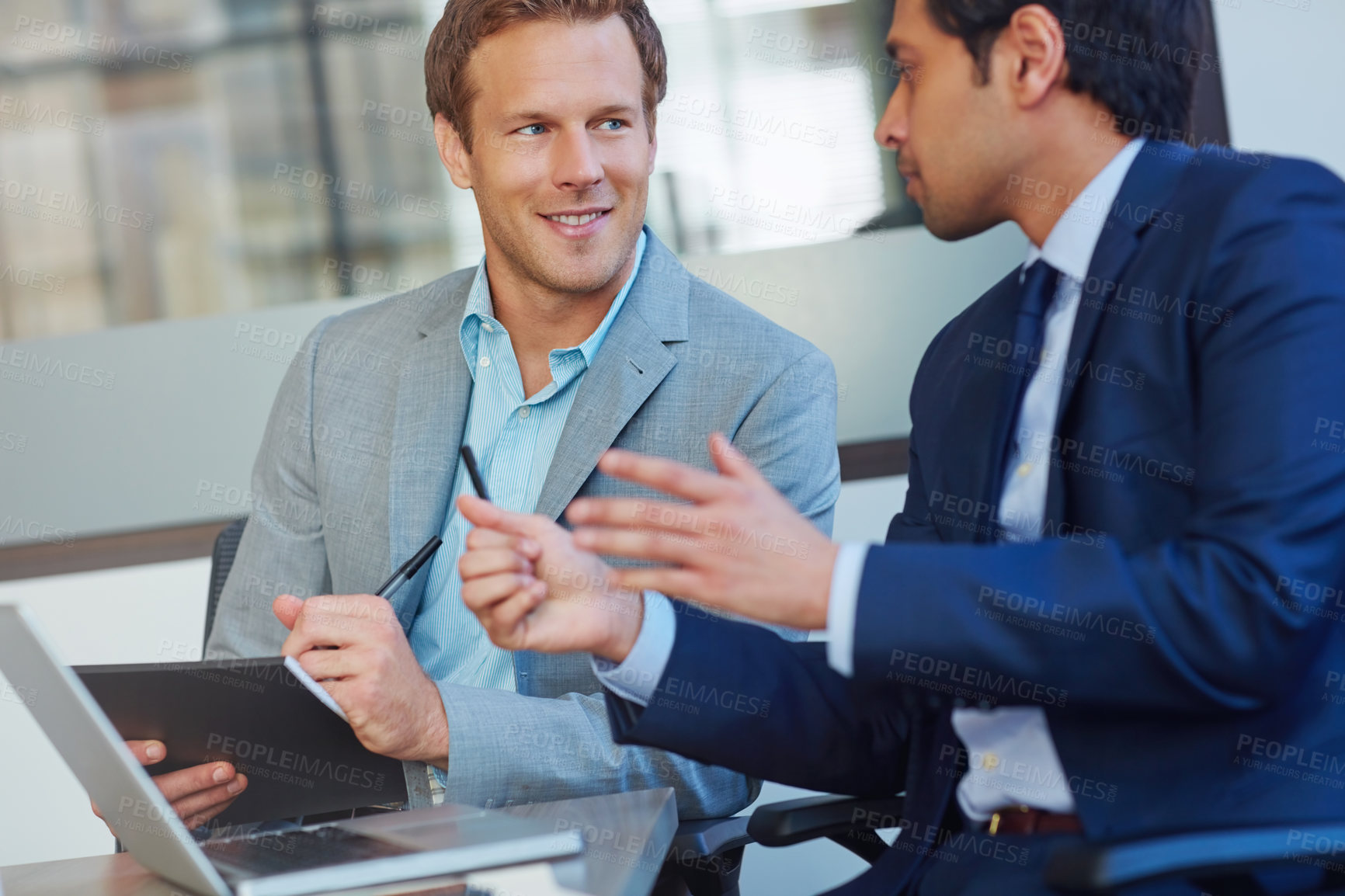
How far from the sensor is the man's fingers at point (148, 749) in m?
1.39

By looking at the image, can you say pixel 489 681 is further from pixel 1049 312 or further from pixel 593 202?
pixel 1049 312

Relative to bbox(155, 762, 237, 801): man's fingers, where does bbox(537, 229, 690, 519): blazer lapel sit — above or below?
above

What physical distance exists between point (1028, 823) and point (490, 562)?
2.08 ft

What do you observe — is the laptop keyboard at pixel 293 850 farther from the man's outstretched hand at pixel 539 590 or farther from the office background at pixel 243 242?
the office background at pixel 243 242

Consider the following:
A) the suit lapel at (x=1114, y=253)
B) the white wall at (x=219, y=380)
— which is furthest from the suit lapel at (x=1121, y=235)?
the white wall at (x=219, y=380)

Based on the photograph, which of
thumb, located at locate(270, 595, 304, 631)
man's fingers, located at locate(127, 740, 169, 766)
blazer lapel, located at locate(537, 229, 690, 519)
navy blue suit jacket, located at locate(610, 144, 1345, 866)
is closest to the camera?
navy blue suit jacket, located at locate(610, 144, 1345, 866)

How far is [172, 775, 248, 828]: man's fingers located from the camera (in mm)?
1442

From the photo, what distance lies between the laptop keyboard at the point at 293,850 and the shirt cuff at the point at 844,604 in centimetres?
45

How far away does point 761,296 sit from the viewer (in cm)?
277

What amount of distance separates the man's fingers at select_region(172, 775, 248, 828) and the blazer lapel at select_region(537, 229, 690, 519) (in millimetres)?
606

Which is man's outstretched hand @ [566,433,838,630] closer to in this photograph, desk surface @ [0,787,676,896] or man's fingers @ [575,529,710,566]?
man's fingers @ [575,529,710,566]

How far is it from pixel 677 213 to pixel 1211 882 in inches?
81.3

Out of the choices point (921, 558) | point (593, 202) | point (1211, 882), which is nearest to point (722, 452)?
point (921, 558)

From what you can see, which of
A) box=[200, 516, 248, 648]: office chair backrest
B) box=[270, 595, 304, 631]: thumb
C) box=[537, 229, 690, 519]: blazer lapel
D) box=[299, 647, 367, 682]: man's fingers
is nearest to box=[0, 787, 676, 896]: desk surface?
box=[299, 647, 367, 682]: man's fingers
